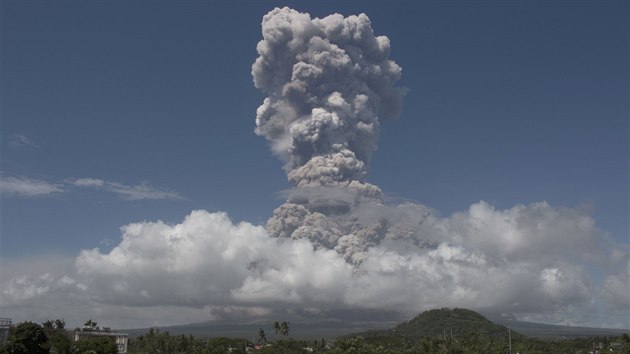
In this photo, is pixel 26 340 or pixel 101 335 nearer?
pixel 26 340

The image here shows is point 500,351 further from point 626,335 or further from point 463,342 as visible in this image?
point 626,335

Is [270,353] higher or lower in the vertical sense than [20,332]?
lower

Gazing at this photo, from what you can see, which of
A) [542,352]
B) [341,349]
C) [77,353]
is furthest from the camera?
[542,352]

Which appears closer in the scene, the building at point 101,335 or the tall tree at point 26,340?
the tall tree at point 26,340

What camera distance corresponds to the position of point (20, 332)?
117812 mm

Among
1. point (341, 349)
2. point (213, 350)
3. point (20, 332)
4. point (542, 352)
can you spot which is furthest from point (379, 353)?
point (20, 332)

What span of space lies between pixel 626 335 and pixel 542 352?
25260 millimetres

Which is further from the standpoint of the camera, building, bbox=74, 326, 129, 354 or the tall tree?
building, bbox=74, 326, 129, 354

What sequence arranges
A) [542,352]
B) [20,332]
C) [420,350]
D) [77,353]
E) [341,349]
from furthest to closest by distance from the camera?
[542,352] < [420,350] < [341,349] < [77,353] < [20,332]

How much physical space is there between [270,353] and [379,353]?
42.9 meters

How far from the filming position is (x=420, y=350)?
180 m

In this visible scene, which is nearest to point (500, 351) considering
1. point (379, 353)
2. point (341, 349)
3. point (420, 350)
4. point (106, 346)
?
point (420, 350)

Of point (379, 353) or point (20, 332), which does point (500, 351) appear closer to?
point (379, 353)

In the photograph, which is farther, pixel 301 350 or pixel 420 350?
pixel 301 350
